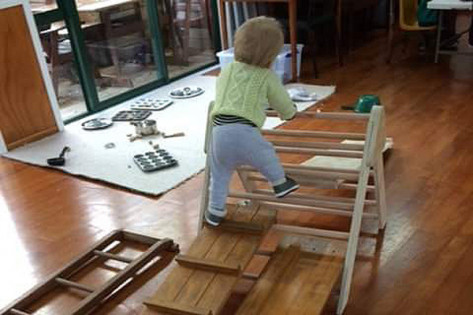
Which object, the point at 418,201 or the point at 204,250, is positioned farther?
the point at 418,201

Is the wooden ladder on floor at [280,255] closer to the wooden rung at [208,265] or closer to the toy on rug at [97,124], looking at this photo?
the wooden rung at [208,265]

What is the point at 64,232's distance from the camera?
2697 millimetres

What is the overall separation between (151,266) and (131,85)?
9.23ft

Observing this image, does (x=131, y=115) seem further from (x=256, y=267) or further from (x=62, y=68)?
(x=256, y=267)

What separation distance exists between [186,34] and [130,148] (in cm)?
210

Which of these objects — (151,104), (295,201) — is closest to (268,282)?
(295,201)

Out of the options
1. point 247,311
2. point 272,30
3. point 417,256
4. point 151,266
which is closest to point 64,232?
point 151,266

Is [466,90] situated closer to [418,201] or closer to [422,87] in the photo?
[422,87]

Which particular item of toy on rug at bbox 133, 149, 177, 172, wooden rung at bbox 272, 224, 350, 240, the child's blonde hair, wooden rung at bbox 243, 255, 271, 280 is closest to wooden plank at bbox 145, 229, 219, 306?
wooden rung at bbox 243, 255, 271, 280

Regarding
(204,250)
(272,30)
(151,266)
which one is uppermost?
(272,30)

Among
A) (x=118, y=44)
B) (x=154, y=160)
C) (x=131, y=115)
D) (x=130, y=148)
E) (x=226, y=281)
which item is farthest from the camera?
(x=118, y=44)

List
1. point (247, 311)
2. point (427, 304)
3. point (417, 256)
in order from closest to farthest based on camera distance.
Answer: point (247, 311) → point (427, 304) → point (417, 256)

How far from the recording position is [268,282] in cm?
193

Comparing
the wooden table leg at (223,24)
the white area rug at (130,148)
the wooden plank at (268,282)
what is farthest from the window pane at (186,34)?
the wooden plank at (268,282)
